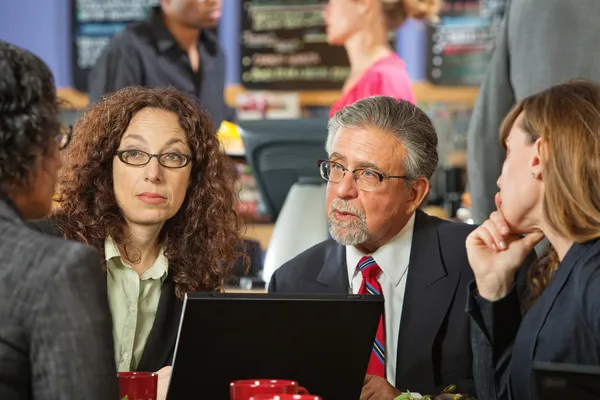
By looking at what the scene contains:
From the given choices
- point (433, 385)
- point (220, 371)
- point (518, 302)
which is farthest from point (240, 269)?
point (220, 371)

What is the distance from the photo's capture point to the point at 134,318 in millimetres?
2104

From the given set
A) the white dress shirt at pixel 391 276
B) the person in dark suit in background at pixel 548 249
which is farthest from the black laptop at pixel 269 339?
the white dress shirt at pixel 391 276

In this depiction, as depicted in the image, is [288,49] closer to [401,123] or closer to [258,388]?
[401,123]

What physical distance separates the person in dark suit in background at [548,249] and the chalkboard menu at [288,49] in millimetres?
3883

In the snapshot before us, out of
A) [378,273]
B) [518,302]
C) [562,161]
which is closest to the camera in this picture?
[562,161]

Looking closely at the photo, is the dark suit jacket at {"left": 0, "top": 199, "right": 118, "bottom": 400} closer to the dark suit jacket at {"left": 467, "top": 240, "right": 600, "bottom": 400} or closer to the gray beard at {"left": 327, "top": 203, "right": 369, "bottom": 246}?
the dark suit jacket at {"left": 467, "top": 240, "right": 600, "bottom": 400}

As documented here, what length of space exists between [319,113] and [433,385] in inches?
151

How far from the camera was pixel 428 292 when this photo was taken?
2205 mm

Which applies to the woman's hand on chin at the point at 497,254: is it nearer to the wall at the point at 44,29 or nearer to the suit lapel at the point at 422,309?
the suit lapel at the point at 422,309

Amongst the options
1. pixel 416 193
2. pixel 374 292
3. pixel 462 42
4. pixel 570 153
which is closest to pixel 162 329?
pixel 374 292

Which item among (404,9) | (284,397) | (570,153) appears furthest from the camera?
(404,9)

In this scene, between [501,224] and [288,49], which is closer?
[501,224]

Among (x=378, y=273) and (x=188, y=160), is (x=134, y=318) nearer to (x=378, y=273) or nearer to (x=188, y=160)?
(x=188, y=160)

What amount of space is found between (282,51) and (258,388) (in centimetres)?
459
